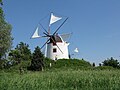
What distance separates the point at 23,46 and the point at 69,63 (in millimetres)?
12441

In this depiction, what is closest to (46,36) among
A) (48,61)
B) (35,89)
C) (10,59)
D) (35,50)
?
(48,61)

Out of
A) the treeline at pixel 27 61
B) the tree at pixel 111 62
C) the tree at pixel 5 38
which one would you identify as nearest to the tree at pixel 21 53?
the treeline at pixel 27 61

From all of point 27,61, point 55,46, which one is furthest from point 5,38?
point 55,46

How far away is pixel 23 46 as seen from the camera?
68.4 m

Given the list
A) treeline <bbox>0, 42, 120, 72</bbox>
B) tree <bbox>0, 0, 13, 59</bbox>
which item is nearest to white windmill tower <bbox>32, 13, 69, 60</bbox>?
treeline <bbox>0, 42, 120, 72</bbox>

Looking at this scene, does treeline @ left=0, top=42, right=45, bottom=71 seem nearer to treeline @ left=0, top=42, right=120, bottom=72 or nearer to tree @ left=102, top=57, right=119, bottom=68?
treeline @ left=0, top=42, right=120, bottom=72

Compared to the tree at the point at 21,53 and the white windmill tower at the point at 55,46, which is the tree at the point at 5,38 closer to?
the tree at the point at 21,53

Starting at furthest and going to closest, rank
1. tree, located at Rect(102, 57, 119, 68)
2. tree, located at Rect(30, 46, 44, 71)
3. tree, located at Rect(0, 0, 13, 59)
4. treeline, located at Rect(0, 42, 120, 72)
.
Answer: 1. tree, located at Rect(102, 57, 119, 68)
2. tree, located at Rect(30, 46, 44, 71)
3. treeline, located at Rect(0, 42, 120, 72)
4. tree, located at Rect(0, 0, 13, 59)

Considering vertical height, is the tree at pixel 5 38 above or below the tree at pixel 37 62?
above

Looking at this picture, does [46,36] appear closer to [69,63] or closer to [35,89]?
[69,63]

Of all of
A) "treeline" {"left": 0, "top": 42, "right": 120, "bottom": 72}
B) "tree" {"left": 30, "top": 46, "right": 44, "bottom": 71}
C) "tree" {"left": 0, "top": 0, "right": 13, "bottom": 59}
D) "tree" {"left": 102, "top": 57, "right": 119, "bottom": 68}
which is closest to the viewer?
Result: "tree" {"left": 0, "top": 0, "right": 13, "bottom": 59}

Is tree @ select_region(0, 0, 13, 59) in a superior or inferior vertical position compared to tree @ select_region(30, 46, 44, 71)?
superior

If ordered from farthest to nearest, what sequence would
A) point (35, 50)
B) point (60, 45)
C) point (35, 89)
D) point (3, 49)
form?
point (60, 45) < point (35, 50) < point (3, 49) < point (35, 89)

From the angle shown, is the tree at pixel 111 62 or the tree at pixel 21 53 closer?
the tree at pixel 21 53
